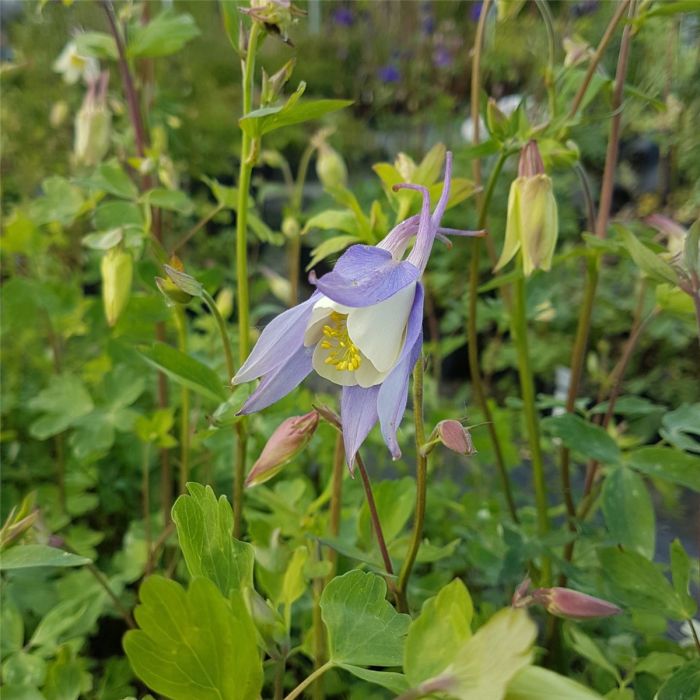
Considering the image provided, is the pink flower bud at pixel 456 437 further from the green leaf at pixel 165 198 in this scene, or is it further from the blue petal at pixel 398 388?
the green leaf at pixel 165 198

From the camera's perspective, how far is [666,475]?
57 centimetres

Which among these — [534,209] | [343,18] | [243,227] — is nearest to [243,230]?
[243,227]

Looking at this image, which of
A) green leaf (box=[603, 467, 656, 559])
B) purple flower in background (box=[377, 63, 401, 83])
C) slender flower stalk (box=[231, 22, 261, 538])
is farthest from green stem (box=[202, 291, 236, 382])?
purple flower in background (box=[377, 63, 401, 83])

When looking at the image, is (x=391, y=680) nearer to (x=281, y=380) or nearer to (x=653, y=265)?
(x=281, y=380)

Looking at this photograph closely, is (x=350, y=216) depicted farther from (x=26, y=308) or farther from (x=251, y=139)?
(x=26, y=308)

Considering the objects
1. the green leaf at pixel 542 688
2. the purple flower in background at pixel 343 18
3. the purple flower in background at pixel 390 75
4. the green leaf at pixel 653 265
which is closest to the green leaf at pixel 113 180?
the green leaf at pixel 653 265

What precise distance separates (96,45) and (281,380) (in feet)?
1.82

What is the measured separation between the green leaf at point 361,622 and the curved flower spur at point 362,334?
7cm

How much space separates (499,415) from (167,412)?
406mm

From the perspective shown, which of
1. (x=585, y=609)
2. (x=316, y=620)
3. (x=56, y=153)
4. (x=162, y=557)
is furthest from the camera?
(x=56, y=153)

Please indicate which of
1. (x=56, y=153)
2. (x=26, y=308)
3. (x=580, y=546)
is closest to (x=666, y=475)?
(x=580, y=546)

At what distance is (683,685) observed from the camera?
0.42 m

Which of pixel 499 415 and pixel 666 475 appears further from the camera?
pixel 499 415

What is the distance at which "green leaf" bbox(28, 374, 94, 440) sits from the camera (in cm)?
80
